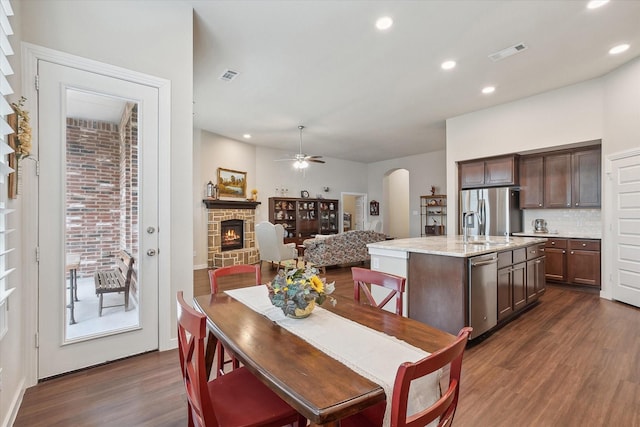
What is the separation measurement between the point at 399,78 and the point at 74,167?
3.95 meters

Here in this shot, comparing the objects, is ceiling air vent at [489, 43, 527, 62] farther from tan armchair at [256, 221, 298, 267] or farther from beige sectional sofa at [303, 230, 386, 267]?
tan armchair at [256, 221, 298, 267]

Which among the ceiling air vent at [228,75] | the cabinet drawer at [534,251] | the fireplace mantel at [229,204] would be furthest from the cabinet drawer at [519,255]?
the fireplace mantel at [229,204]

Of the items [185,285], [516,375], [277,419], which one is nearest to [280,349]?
[277,419]

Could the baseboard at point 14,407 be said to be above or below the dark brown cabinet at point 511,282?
below

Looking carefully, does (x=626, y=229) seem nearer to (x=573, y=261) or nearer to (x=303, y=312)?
(x=573, y=261)

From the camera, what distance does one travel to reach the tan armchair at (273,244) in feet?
20.8

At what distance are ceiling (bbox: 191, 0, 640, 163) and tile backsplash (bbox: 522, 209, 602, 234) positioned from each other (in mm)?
2211

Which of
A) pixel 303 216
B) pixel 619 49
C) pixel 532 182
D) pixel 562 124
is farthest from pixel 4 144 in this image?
pixel 303 216

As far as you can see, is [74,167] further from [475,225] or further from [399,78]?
[475,225]

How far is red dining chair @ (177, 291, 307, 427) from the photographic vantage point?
1.05 meters

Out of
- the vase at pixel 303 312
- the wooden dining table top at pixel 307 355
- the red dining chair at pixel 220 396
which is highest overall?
the vase at pixel 303 312

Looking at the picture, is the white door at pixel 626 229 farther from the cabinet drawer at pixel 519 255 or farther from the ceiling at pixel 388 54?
the cabinet drawer at pixel 519 255

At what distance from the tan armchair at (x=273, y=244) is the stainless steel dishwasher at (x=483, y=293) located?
4186mm

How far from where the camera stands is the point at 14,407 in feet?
6.04
